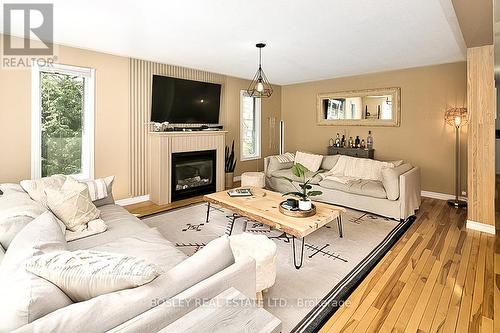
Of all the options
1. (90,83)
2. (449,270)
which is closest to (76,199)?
(90,83)

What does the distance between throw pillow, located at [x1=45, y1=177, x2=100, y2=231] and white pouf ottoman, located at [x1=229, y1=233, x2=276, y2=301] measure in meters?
1.37

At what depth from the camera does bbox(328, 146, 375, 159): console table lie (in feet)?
18.7

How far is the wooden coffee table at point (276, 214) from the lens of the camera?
8.79ft

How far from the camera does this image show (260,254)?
2098 millimetres

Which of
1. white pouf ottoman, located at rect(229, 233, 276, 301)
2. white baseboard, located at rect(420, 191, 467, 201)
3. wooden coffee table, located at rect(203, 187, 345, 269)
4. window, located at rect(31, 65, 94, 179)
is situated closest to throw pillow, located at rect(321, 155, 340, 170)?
white baseboard, located at rect(420, 191, 467, 201)

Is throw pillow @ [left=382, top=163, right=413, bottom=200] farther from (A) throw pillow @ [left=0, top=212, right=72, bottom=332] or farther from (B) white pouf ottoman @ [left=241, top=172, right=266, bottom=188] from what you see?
(A) throw pillow @ [left=0, top=212, right=72, bottom=332]

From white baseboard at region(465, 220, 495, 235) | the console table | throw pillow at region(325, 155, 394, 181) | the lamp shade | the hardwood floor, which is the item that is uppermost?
the lamp shade

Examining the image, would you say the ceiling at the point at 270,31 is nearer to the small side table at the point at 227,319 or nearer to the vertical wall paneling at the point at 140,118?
the vertical wall paneling at the point at 140,118

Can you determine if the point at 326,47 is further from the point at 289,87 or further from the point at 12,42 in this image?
the point at 12,42

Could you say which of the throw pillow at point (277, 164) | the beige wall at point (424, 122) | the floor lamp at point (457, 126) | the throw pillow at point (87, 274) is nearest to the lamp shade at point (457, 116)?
the floor lamp at point (457, 126)

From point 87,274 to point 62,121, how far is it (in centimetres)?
383

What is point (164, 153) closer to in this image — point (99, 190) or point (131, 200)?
point (131, 200)

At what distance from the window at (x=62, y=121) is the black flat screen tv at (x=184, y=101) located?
1.06 meters

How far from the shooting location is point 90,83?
13.9 ft
